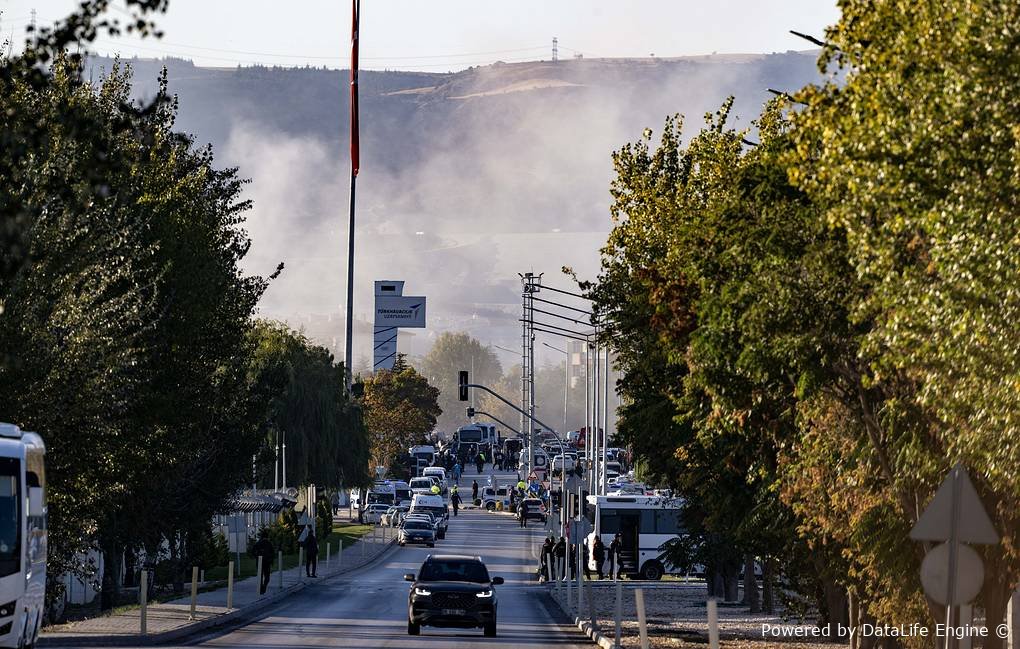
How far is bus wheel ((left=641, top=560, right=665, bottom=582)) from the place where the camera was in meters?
66.4

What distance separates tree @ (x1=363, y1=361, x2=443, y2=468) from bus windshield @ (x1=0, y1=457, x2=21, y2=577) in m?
119


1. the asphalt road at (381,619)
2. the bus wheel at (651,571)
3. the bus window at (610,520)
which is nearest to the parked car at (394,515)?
the asphalt road at (381,619)

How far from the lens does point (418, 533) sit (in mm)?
85750

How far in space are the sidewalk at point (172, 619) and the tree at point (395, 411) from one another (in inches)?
3545

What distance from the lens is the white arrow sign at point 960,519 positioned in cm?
1427

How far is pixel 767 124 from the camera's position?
27.8m

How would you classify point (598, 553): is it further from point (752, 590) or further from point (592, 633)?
point (592, 633)

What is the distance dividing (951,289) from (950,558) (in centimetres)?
226

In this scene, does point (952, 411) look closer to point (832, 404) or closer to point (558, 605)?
point (832, 404)

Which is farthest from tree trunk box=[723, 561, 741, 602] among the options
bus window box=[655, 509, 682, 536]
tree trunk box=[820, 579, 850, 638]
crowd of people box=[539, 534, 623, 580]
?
bus window box=[655, 509, 682, 536]

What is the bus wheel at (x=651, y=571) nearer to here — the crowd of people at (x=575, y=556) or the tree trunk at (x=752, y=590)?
the crowd of people at (x=575, y=556)

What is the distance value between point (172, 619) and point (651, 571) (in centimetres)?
3458

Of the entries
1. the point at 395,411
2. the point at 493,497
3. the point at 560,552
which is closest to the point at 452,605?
the point at 560,552

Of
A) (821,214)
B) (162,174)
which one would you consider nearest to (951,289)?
(821,214)
